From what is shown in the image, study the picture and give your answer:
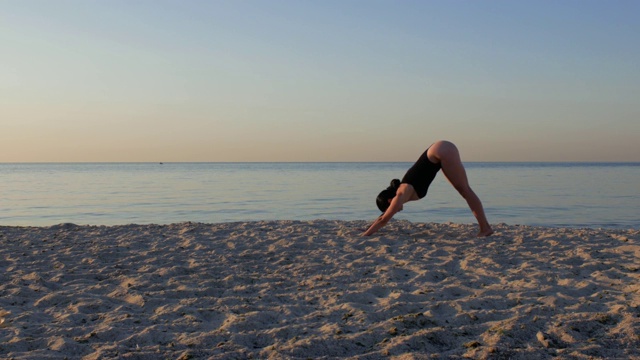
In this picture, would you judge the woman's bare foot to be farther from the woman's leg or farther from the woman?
the woman's leg

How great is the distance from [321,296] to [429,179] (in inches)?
122

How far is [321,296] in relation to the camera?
13.9ft

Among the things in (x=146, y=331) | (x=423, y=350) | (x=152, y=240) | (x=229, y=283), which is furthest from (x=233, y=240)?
(x=423, y=350)

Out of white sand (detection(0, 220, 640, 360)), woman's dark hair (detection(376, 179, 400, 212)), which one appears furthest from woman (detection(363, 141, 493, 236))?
white sand (detection(0, 220, 640, 360))

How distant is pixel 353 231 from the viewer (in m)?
7.41

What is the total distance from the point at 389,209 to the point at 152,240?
3082 mm

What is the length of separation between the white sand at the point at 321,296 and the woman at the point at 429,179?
1.28 ft

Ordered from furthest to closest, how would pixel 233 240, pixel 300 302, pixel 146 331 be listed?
pixel 233 240 → pixel 300 302 → pixel 146 331

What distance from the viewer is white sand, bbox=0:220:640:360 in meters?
3.12

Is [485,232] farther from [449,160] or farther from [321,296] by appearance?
[321,296]

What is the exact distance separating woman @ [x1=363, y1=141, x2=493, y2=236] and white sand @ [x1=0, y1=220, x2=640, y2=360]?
0.39 m

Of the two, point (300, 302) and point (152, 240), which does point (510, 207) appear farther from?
point (300, 302)

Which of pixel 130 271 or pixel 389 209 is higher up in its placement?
pixel 389 209

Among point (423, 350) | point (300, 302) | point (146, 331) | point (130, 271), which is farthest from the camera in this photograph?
point (130, 271)
